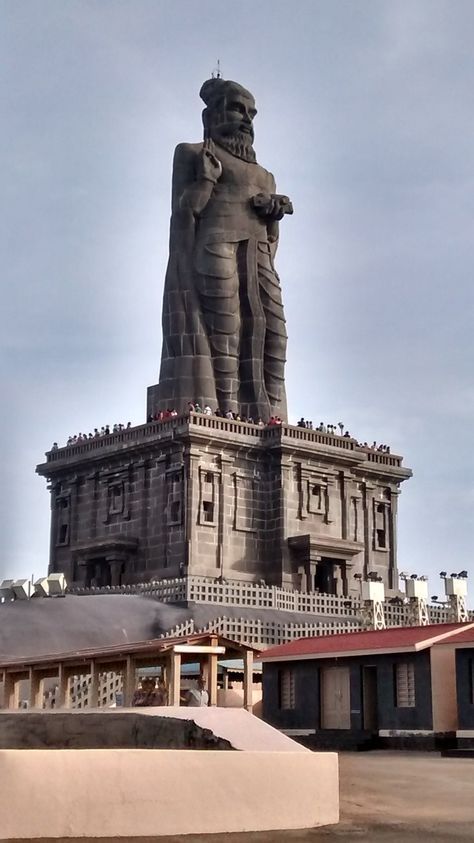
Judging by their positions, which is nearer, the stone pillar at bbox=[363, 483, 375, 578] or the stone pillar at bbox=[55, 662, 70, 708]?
the stone pillar at bbox=[55, 662, 70, 708]

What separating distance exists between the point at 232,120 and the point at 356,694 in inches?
1449

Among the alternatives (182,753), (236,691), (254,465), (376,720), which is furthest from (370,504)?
(182,753)

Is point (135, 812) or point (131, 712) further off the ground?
point (131, 712)

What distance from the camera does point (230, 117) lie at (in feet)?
198

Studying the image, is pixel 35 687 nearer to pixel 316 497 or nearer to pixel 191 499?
pixel 191 499

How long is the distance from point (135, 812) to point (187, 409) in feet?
136

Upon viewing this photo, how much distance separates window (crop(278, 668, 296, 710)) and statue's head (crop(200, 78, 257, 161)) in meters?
33.9

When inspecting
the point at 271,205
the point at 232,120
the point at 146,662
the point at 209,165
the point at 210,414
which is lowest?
the point at 146,662

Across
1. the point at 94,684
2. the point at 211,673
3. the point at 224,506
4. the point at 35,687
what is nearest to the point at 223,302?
the point at 224,506

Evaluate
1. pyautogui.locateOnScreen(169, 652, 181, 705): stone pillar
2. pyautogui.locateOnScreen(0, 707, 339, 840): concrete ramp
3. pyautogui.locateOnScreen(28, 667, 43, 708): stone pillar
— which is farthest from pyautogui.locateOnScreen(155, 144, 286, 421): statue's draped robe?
pyautogui.locateOnScreen(0, 707, 339, 840): concrete ramp

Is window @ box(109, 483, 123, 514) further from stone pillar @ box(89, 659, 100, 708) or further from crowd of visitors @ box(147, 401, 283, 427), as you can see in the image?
stone pillar @ box(89, 659, 100, 708)

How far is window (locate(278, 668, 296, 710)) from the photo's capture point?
32.5 metres

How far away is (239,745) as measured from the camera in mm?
16984

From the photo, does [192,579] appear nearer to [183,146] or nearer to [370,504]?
[370,504]
